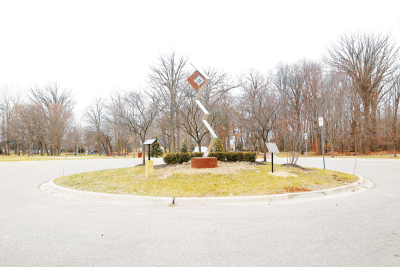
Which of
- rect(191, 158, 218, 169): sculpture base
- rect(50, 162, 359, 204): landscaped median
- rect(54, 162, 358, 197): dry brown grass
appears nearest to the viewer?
rect(50, 162, 359, 204): landscaped median

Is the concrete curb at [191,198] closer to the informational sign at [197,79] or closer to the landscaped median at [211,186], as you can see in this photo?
the landscaped median at [211,186]

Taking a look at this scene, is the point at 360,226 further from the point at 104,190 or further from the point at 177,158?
the point at 177,158

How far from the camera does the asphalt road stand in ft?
9.68

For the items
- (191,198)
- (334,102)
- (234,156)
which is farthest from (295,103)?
(191,198)

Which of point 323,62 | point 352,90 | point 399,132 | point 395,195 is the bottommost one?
point 395,195

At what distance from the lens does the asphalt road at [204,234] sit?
295 cm

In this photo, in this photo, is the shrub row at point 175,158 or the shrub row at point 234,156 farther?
the shrub row at point 234,156

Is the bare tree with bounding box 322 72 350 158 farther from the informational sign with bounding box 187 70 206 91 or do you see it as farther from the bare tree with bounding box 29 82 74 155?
the bare tree with bounding box 29 82 74 155

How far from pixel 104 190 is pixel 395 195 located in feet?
27.8

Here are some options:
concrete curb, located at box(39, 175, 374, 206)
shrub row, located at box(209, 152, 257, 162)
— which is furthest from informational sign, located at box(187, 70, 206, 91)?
concrete curb, located at box(39, 175, 374, 206)

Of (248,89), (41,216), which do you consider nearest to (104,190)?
(41,216)

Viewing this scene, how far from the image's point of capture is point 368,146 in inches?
1299

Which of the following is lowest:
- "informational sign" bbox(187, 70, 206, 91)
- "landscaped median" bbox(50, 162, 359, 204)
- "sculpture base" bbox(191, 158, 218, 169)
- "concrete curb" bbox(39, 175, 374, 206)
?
"concrete curb" bbox(39, 175, 374, 206)

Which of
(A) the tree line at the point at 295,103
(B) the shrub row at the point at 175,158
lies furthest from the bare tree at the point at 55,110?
(B) the shrub row at the point at 175,158
